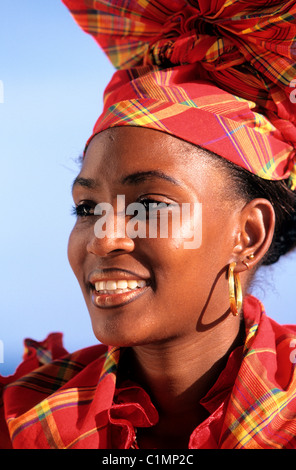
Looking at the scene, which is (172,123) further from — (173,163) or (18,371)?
(18,371)

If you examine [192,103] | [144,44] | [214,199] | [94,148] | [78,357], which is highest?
[144,44]

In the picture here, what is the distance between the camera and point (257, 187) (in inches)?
74.1

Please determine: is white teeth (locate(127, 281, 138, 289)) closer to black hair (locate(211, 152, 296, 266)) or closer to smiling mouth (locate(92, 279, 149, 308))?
smiling mouth (locate(92, 279, 149, 308))

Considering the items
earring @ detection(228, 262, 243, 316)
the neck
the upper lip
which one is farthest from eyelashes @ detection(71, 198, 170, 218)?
the neck

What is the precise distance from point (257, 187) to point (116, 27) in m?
0.82

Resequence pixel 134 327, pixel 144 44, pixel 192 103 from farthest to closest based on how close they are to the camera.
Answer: pixel 144 44 < pixel 192 103 < pixel 134 327

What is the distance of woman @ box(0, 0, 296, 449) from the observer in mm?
1701

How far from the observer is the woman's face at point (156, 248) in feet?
5.55

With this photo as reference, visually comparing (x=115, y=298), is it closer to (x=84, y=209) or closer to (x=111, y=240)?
(x=111, y=240)

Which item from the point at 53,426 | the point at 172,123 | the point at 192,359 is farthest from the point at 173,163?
the point at 53,426

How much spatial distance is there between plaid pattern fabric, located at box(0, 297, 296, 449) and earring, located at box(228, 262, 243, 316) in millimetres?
141

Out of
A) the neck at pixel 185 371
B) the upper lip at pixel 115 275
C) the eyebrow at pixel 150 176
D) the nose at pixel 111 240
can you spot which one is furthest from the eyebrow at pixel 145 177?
the neck at pixel 185 371

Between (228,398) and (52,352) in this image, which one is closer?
(228,398)

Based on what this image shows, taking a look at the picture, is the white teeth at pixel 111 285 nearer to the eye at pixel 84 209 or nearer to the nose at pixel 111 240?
the nose at pixel 111 240
